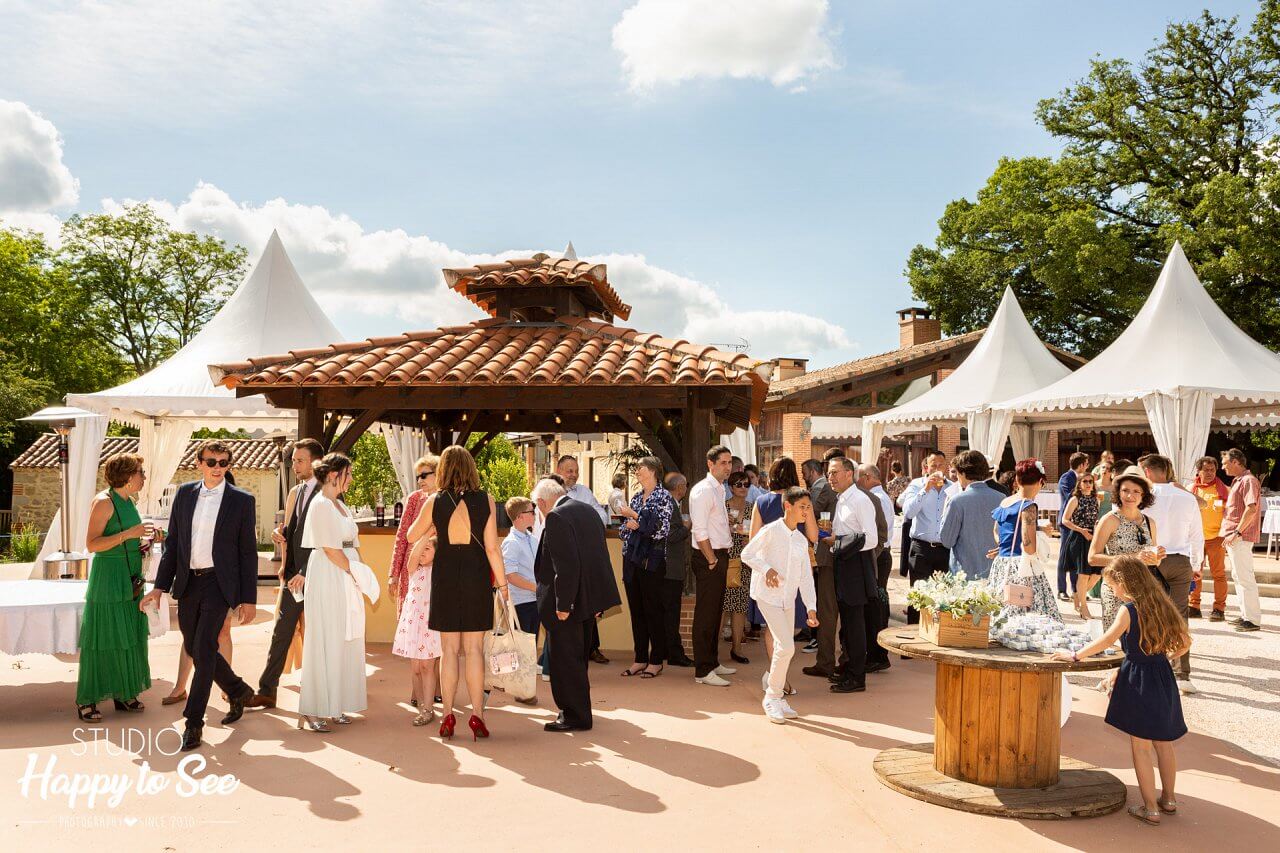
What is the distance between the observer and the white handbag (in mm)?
5703

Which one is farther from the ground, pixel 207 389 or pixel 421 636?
pixel 207 389

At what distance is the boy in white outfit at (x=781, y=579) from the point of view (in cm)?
586

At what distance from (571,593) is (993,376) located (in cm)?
1382

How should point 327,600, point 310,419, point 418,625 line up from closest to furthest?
point 327,600 → point 418,625 → point 310,419

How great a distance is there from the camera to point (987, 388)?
55.9 feet

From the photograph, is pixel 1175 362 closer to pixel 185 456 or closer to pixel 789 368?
pixel 789 368

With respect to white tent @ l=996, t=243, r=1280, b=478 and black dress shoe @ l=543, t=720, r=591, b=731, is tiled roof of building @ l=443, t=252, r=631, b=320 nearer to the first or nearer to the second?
black dress shoe @ l=543, t=720, r=591, b=731

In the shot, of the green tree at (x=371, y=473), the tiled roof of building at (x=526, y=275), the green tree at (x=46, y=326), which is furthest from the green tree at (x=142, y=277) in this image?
the tiled roof of building at (x=526, y=275)

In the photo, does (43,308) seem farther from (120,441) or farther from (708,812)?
(708,812)

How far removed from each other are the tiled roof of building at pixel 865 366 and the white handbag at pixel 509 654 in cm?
1282

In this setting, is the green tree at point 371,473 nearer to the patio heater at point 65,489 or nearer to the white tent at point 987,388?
the patio heater at point 65,489

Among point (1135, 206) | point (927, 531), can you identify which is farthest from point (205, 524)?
point (1135, 206)

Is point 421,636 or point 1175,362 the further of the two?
point 1175,362

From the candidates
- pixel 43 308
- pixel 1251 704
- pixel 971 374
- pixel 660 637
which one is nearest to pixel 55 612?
pixel 660 637
